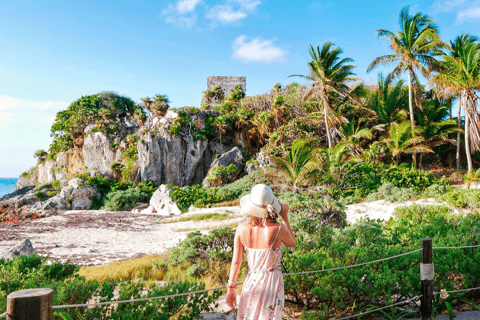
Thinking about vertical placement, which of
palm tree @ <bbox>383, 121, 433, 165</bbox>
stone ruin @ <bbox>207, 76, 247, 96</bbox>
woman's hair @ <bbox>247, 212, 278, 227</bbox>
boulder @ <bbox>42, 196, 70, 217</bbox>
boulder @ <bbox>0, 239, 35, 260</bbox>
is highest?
stone ruin @ <bbox>207, 76, 247, 96</bbox>

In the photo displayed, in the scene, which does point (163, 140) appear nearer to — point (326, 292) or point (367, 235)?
point (367, 235)

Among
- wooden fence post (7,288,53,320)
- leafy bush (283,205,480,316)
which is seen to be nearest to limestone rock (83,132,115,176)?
leafy bush (283,205,480,316)

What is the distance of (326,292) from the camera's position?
3.63m

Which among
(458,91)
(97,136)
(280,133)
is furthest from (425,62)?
(97,136)

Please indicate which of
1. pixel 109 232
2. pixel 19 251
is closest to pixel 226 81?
pixel 109 232

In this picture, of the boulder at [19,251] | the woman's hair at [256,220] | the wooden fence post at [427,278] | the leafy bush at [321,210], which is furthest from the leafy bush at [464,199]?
the boulder at [19,251]

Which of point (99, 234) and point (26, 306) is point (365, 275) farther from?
point (99, 234)

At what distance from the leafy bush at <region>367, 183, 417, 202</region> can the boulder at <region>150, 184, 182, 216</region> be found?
391 inches

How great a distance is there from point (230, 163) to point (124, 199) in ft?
23.8

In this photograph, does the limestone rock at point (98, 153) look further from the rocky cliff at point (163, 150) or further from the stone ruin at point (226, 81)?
the stone ruin at point (226, 81)

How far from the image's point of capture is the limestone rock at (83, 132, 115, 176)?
26812 millimetres

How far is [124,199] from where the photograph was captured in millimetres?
20250

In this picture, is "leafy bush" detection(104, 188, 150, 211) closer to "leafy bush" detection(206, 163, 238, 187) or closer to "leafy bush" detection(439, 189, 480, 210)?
"leafy bush" detection(206, 163, 238, 187)

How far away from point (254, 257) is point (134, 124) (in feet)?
90.5
